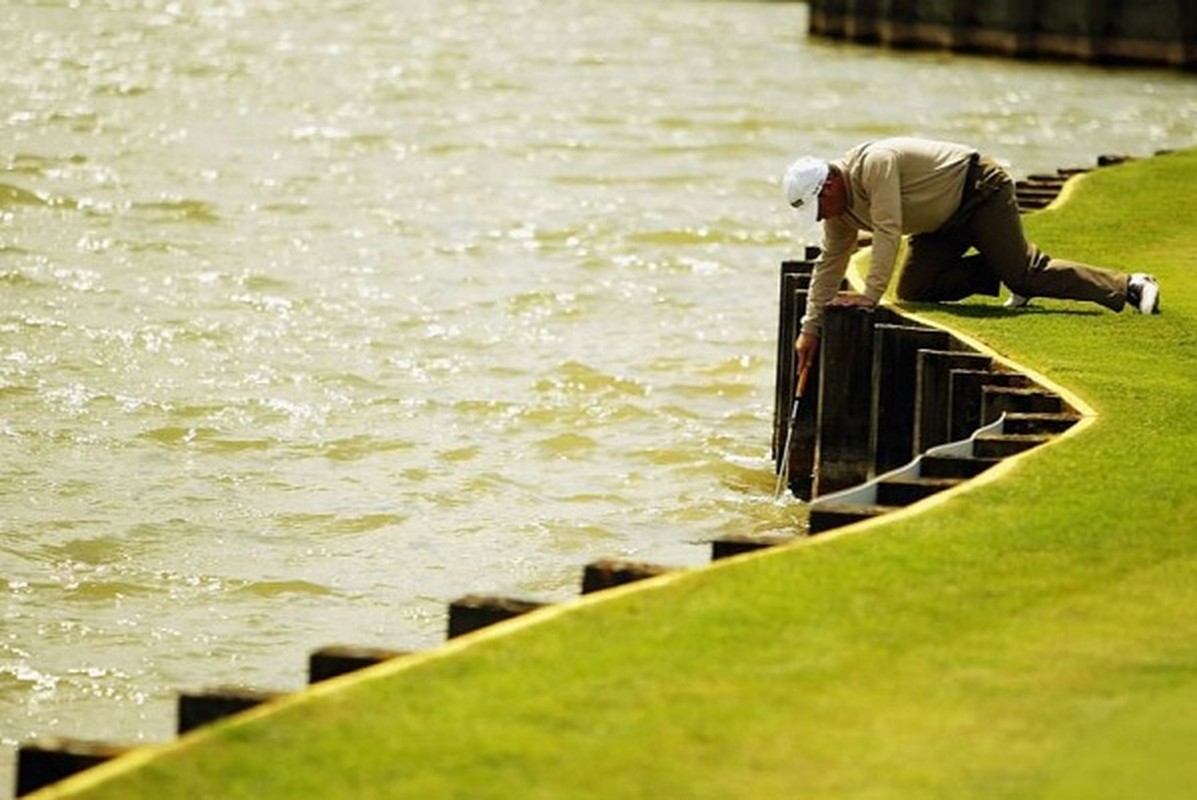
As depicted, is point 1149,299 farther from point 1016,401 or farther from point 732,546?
point 732,546

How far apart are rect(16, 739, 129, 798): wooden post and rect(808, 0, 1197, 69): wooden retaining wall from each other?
4687cm

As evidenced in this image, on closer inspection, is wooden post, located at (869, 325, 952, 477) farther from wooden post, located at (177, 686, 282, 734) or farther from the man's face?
wooden post, located at (177, 686, 282, 734)

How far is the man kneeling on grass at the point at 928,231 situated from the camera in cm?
1545

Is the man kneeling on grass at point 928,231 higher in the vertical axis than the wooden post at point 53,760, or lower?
higher

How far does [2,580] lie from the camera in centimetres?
1605

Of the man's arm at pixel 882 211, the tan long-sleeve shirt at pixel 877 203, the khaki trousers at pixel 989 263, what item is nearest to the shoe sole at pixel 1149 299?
the khaki trousers at pixel 989 263

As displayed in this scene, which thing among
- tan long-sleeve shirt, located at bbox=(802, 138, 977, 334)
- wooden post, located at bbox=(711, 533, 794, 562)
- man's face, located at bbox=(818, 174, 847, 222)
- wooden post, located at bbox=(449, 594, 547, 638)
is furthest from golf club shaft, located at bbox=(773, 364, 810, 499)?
wooden post, located at bbox=(449, 594, 547, 638)

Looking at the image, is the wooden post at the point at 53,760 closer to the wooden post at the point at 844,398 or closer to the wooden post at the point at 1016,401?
the wooden post at the point at 1016,401

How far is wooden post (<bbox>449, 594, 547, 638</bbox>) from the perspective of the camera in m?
9.77

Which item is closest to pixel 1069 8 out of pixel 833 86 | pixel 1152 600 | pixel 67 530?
pixel 833 86

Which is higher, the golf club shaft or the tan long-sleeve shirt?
the tan long-sleeve shirt

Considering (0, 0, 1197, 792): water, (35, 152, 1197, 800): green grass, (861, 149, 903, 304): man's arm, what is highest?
(861, 149, 903, 304): man's arm

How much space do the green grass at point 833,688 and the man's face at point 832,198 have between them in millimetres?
3881

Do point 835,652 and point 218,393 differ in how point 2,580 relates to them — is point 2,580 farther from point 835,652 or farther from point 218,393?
point 835,652
